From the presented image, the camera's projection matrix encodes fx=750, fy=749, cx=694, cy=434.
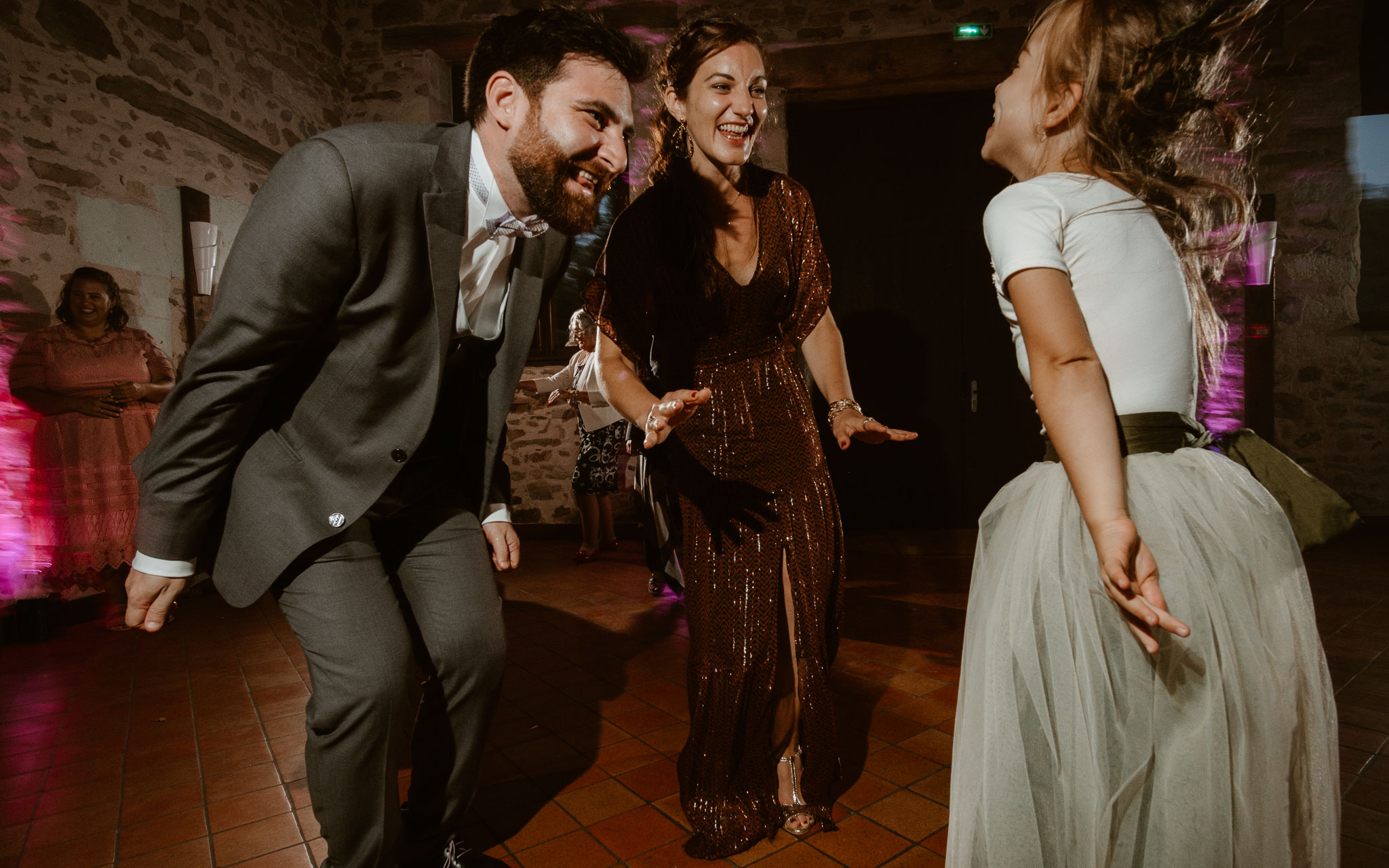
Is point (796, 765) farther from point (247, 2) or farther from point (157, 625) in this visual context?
point (247, 2)

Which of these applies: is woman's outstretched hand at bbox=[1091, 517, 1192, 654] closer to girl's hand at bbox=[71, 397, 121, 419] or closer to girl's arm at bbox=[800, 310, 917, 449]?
girl's arm at bbox=[800, 310, 917, 449]

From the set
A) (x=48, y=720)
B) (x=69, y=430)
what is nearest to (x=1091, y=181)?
(x=48, y=720)

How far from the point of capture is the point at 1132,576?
1.02 metres

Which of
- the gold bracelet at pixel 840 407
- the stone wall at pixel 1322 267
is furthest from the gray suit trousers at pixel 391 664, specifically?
the stone wall at pixel 1322 267

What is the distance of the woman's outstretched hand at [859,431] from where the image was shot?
1.76 meters

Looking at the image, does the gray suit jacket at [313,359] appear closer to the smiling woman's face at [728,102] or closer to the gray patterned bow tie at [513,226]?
the gray patterned bow tie at [513,226]

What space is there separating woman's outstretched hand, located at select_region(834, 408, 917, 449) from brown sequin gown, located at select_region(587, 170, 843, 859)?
0.40 feet

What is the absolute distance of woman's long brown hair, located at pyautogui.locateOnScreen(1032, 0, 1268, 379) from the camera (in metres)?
1.11

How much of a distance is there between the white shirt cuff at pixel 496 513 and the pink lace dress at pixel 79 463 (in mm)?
3644

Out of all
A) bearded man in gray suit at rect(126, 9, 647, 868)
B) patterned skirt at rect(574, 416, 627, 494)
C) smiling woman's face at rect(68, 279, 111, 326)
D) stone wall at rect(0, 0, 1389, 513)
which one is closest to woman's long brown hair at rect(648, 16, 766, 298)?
bearded man in gray suit at rect(126, 9, 647, 868)

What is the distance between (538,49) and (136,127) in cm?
549

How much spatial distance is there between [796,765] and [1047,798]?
109 centimetres

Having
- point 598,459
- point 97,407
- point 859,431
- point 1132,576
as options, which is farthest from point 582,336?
point 1132,576

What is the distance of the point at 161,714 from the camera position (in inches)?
125
